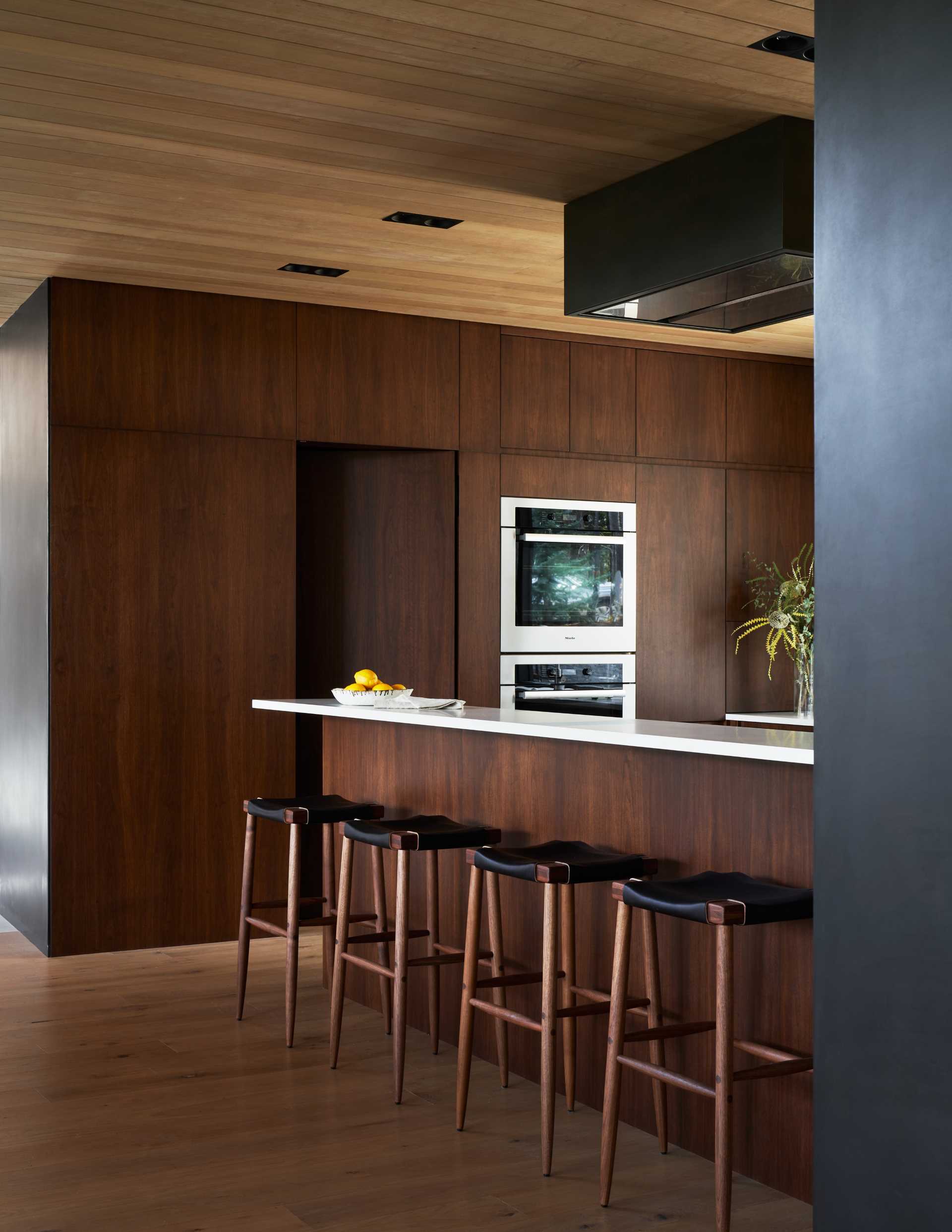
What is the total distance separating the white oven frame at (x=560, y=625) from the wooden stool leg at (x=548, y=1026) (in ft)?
10.5

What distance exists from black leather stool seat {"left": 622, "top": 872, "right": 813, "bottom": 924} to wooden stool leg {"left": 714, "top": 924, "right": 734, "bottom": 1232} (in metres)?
0.06

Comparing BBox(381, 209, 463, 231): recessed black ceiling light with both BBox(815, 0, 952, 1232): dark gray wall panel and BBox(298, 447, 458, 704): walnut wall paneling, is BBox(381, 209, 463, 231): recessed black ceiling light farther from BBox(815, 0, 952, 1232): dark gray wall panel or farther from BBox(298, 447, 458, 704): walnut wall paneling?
BBox(815, 0, 952, 1232): dark gray wall panel

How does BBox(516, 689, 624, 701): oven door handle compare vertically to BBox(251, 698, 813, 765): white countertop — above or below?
below

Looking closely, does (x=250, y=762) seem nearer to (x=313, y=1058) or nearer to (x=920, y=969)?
(x=313, y=1058)

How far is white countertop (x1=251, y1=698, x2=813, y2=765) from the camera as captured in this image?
9.58 ft

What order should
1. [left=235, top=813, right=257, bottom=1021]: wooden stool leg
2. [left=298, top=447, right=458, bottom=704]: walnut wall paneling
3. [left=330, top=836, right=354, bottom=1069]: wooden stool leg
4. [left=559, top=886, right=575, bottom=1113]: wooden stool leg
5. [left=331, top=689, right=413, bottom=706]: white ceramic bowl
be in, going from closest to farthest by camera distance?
1. [left=559, top=886, right=575, bottom=1113]: wooden stool leg
2. [left=330, top=836, right=354, bottom=1069]: wooden stool leg
3. [left=235, top=813, right=257, bottom=1021]: wooden stool leg
4. [left=331, top=689, right=413, bottom=706]: white ceramic bowl
5. [left=298, top=447, right=458, bottom=704]: walnut wall paneling

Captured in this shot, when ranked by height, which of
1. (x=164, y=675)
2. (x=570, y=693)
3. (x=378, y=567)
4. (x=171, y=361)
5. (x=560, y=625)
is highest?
(x=171, y=361)

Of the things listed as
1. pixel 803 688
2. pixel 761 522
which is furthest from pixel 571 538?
pixel 803 688

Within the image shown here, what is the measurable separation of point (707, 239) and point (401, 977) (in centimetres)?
219

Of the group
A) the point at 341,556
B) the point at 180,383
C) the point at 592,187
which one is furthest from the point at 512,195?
the point at 341,556

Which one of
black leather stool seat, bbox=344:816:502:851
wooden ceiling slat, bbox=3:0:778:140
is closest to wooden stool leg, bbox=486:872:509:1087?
black leather stool seat, bbox=344:816:502:851

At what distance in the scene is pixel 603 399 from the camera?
660 centimetres

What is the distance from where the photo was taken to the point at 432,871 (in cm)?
433

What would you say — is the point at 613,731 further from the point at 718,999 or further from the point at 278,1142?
the point at 278,1142
